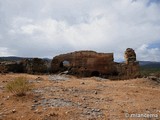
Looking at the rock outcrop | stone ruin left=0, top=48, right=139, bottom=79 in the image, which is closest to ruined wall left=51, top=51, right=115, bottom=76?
stone ruin left=0, top=48, right=139, bottom=79

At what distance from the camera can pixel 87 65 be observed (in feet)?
79.0

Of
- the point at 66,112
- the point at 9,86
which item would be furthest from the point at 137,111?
the point at 9,86

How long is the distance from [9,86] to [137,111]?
5.41 m

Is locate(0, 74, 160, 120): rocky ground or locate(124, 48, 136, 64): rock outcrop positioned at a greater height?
locate(124, 48, 136, 64): rock outcrop

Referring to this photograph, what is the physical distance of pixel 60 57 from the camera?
974 inches

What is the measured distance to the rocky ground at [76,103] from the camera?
1061cm

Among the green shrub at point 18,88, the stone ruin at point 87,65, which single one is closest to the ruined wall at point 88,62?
the stone ruin at point 87,65

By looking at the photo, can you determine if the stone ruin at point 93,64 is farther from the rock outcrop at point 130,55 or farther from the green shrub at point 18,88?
the green shrub at point 18,88

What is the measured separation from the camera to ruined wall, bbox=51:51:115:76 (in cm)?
2402

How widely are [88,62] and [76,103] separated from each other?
1239 cm

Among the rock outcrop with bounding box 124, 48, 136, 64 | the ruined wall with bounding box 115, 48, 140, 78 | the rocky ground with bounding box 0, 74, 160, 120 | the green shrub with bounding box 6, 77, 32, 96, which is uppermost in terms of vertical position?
the rock outcrop with bounding box 124, 48, 136, 64

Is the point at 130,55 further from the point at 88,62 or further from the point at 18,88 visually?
the point at 18,88

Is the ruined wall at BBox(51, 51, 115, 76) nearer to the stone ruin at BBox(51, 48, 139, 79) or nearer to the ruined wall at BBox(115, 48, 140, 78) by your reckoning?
the stone ruin at BBox(51, 48, 139, 79)

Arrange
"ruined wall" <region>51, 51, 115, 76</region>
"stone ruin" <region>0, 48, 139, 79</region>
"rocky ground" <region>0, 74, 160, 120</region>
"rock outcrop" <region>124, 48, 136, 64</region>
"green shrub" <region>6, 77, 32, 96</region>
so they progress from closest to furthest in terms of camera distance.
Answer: "rocky ground" <region>0, 74, 160, 120</region> → "green shrub" <region>6, 77, 32, 96</region> → "stone ruin" <region>0, 48, 139, 79</region> → "rock outcrop" <region>124, 48, 136, 64</region> → "ruined wall" <region>51, 51, 115, 76</region>
